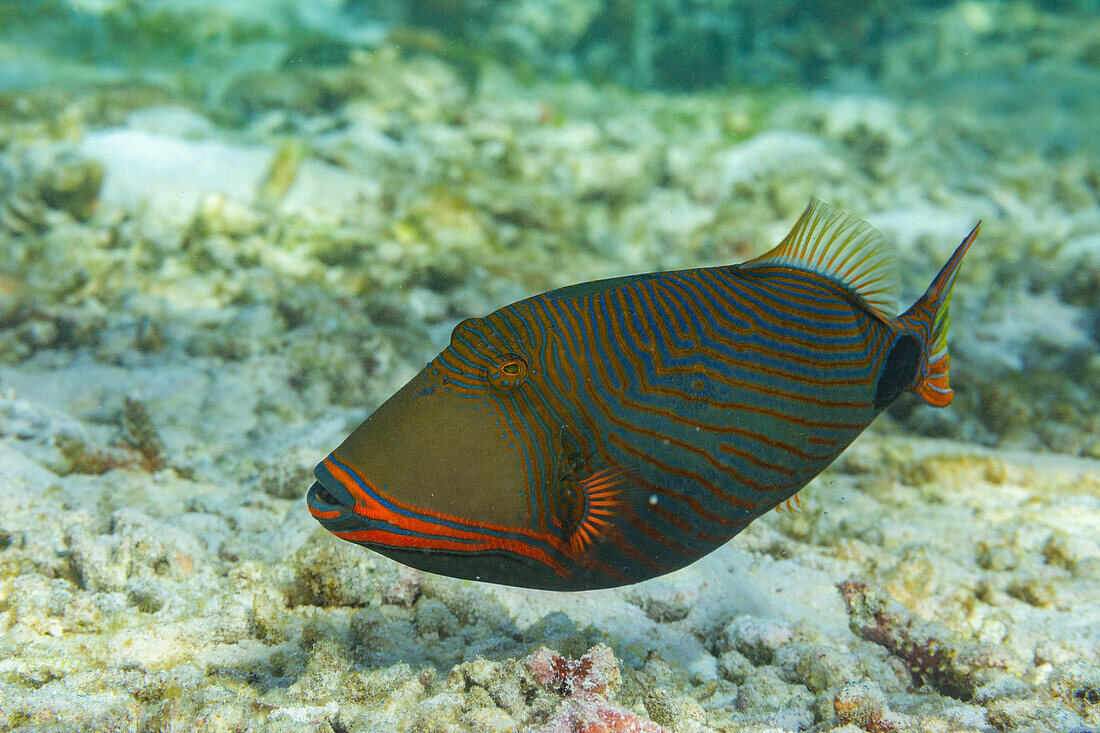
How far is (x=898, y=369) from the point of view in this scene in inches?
68.7

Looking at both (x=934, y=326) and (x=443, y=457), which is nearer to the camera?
(x=443, y=457)

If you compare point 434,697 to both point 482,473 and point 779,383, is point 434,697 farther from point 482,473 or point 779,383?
point 779,383

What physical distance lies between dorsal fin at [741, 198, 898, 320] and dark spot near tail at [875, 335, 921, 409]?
0.31 ft

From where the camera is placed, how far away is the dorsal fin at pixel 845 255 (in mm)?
1783

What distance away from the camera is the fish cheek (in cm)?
135

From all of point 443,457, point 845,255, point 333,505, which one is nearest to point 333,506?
point 333,505

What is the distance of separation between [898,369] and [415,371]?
10.4ft

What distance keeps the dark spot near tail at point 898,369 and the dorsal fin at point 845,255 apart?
95 mm

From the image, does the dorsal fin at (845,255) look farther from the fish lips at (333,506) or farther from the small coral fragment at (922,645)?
A: the small coral fragment at (922,645)

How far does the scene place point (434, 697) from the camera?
1732 mm

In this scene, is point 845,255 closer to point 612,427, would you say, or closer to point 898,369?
point 898,369

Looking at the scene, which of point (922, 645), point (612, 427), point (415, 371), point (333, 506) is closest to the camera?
point (333, 506)

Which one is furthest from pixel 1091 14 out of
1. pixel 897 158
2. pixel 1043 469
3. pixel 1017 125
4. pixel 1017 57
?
pixel 1043 469

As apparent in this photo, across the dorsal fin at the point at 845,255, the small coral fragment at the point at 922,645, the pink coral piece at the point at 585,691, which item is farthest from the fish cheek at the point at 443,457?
the small coral fragment at the point at 922,645
